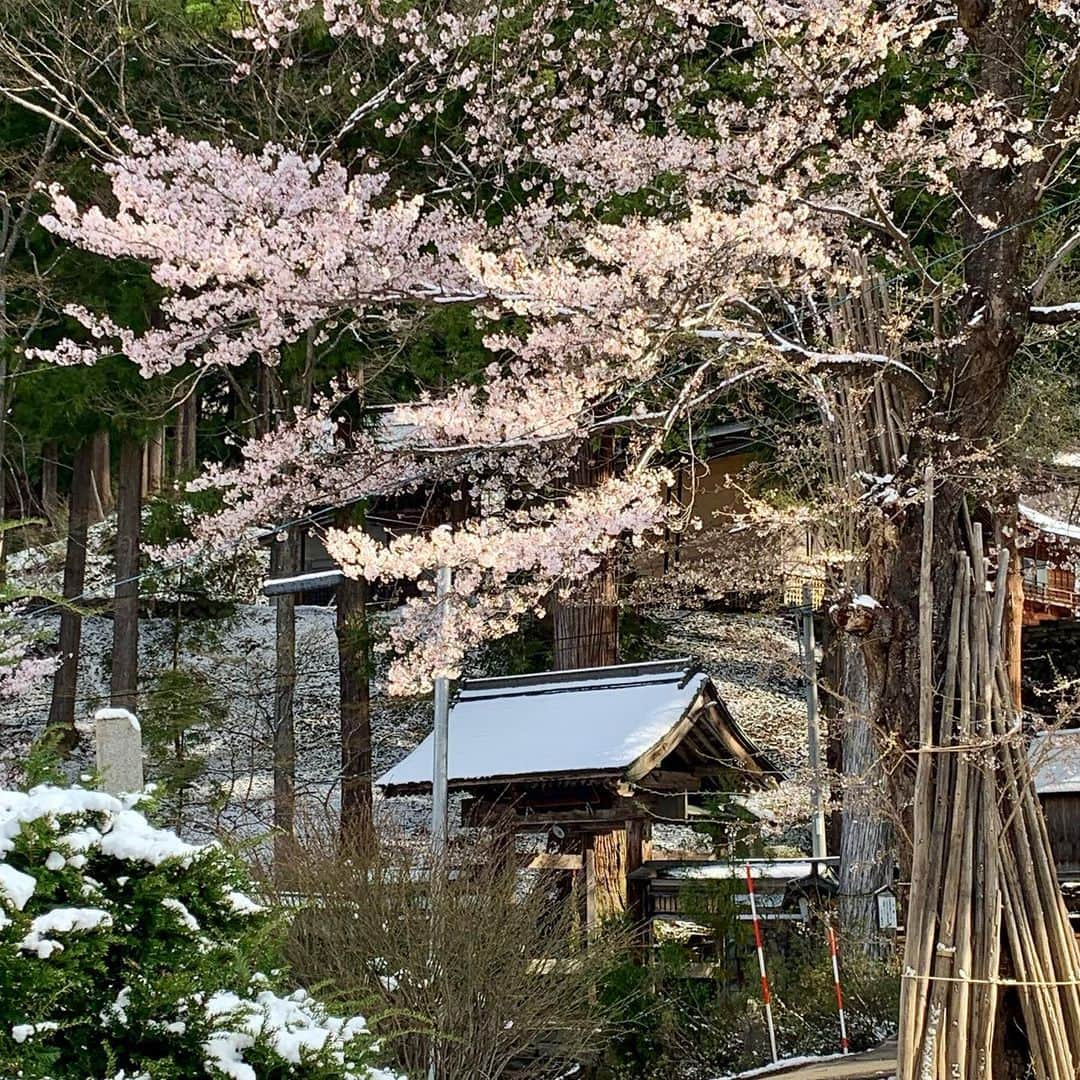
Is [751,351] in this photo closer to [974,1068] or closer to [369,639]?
[974,1068]

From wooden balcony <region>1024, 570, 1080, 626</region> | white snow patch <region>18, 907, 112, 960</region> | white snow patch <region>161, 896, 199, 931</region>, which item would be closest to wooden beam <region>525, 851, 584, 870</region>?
white snow patch <region>161, 896, 199, 931</region>

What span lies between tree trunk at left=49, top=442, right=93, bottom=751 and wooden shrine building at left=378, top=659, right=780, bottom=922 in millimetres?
8400

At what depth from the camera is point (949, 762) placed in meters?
5.11

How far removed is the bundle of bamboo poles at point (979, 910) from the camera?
4883mm

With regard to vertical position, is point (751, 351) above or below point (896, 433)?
above

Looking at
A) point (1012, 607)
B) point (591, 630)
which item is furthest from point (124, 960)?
Result: point (591, 630)

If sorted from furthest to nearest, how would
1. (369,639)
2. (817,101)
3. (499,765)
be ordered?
(369,639) → (499,765) → (817,101)

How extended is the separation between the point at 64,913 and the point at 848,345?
5.35 m

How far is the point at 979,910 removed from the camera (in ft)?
16.1

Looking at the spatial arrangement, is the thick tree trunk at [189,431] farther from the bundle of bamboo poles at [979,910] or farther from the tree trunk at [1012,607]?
the bundle of bamboo poles at [979,910]

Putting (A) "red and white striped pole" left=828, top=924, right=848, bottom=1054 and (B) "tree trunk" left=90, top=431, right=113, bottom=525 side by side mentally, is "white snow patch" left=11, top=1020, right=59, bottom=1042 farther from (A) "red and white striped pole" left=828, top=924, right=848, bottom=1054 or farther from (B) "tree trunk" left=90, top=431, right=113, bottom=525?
(B) "tree trunk" left=90, top=431, right=113, bottom=525

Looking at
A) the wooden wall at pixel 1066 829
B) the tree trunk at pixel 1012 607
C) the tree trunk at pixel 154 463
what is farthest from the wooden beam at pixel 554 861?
the tree trunk at pixel 154 463

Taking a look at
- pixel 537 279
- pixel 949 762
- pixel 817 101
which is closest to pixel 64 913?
pixel 949 762

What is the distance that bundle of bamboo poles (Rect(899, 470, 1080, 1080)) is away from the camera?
488cm
